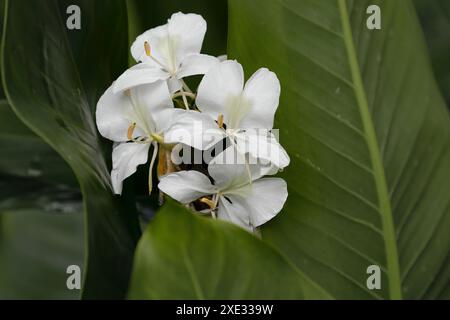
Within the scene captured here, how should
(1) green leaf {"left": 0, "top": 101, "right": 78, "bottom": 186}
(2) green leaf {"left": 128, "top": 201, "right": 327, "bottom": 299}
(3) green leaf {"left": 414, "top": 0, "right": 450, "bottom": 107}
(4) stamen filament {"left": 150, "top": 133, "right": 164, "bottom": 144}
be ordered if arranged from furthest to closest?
(1) green leaf {"left": 0, "top": 101, "right": 78, "bottom": 186} → (3) green leaf {"left": 414, "top": 0, "right": 450, "bottom": 107} → (4) stamen filament {"left": 150, "top": 133, "right": 164, "bottom": 144} → (2) green leaf {"left": 128, "top": 201, "right": 327, "bottom": 299}

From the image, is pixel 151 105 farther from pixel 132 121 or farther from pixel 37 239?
pixel 37 239

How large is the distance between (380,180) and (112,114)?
0.21m

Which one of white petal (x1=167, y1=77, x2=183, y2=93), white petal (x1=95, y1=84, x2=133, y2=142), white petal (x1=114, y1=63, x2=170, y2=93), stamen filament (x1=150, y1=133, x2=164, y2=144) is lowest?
stamen filament (x1=150, y1=133, x2=164, y2=144)

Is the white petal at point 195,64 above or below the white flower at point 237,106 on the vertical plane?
above

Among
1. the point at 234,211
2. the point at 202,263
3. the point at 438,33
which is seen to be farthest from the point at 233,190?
the point at 438,33

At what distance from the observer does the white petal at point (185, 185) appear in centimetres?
54

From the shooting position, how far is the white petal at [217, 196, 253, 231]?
1.84ft

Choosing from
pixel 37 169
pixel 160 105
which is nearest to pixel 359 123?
pixel 160 105

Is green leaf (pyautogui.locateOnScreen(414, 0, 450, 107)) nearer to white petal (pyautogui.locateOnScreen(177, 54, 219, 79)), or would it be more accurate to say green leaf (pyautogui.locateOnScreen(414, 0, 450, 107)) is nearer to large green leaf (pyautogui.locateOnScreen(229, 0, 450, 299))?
large green leaf (pyautogui.locateOnScreen(229, 0, 450, 299))

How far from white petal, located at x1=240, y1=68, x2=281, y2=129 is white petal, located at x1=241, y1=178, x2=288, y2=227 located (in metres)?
0.04

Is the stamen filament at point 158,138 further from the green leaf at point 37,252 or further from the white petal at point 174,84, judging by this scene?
the green leaf at point 37,252

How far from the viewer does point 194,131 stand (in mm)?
524

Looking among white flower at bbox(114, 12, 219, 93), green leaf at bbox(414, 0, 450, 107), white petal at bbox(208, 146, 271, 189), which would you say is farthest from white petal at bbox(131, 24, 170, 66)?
green leaf at bbox(414, 0, 450, 107)

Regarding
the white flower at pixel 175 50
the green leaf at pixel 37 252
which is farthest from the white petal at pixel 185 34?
the green leaf at pixel 37 252
